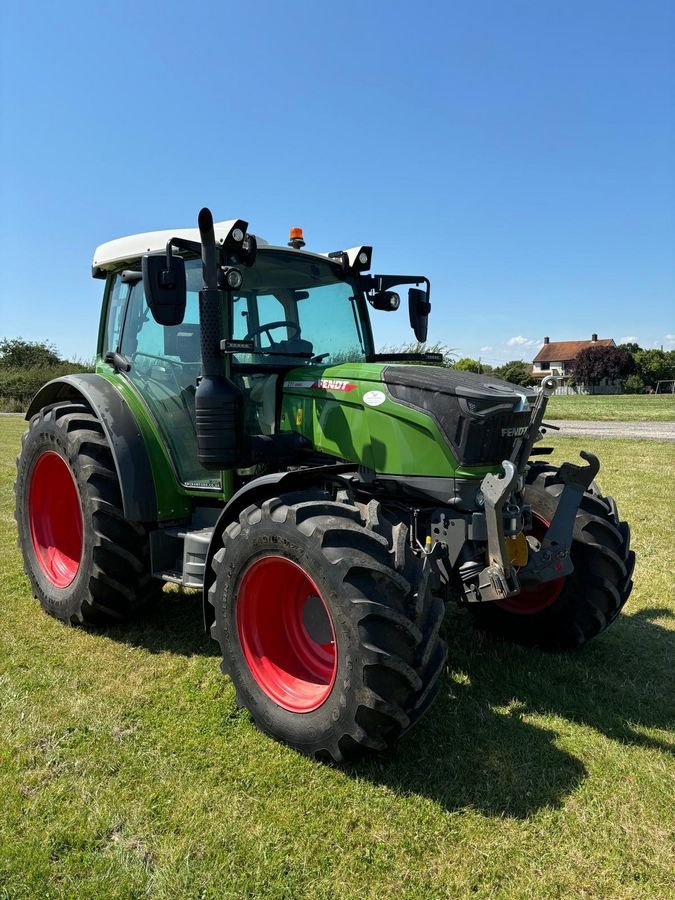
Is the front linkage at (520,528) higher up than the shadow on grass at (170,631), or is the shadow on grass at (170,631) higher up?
the front linkage at (520,528)

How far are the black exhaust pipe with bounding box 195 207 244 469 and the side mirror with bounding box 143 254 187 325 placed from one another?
0.20 metres

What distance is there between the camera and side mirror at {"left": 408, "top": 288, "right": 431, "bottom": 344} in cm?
457

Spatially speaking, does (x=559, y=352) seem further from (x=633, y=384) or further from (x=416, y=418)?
(x=416, y=418)

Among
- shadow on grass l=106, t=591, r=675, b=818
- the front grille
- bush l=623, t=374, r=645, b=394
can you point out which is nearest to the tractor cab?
the front grille

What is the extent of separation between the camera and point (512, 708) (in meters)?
3.37

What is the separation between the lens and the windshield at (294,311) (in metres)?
3.93

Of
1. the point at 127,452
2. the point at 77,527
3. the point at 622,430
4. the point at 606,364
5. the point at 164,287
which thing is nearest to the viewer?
the point at 164,287

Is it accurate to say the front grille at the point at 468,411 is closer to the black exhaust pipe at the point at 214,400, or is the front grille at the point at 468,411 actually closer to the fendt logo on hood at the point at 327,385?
the fendt logo on hood at the point at 327,385

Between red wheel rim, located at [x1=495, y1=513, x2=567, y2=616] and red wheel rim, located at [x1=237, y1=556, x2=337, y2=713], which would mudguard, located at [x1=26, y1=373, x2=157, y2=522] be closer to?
red wheel rim, located at [x1=237, y1=556, x2=337, y2=713]

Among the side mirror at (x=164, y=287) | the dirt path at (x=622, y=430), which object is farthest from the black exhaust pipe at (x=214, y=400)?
the dirt path at (x=622, y=430)

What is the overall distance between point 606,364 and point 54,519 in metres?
66.0

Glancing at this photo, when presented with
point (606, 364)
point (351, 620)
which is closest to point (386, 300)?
point (351, 620)

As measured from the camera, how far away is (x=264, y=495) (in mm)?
3400

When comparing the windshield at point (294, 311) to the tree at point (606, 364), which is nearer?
the windshield at point (294, 311)
